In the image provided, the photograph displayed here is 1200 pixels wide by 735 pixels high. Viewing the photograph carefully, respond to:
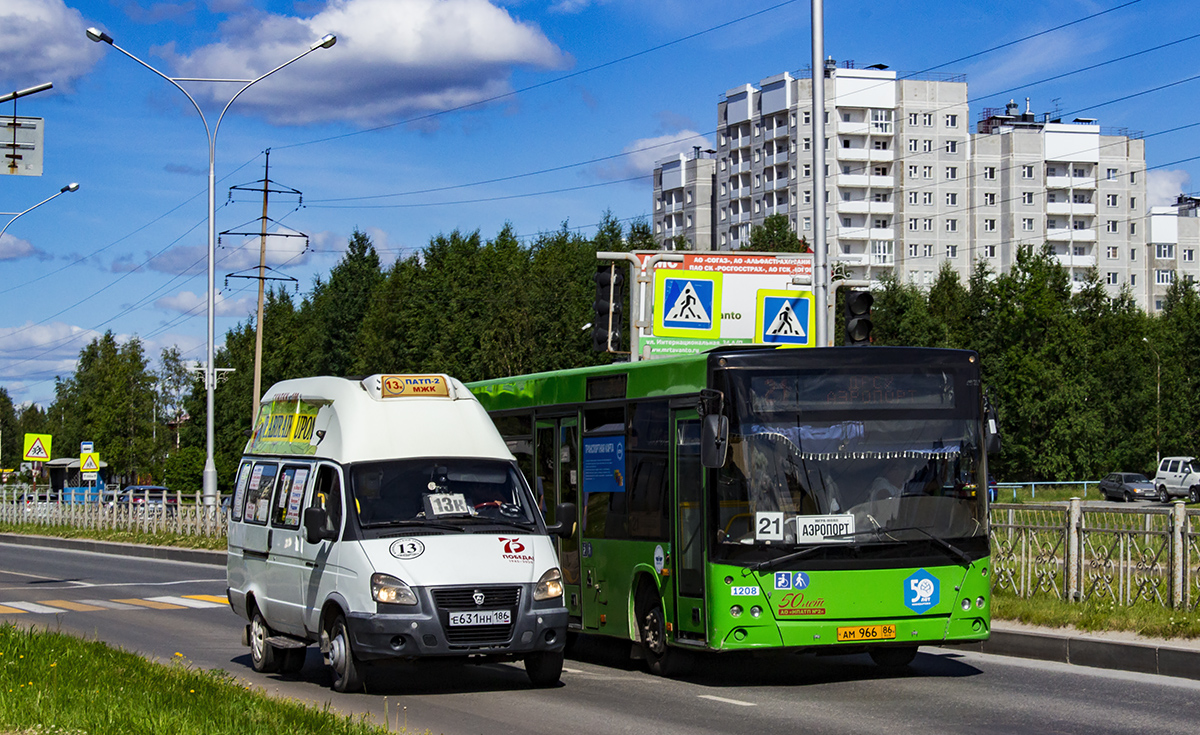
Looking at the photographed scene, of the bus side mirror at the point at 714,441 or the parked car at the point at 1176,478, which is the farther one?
the parked car at the point at 1176,478

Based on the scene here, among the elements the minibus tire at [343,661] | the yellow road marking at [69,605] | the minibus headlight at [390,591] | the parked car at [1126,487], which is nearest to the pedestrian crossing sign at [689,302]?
the yellow road marking at [69,605]

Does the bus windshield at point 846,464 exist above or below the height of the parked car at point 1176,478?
above

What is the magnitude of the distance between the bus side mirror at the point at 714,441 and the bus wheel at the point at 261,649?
4381 mm

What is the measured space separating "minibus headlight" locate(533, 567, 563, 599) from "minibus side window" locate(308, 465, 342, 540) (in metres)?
1.67

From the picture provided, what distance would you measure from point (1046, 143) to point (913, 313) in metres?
45.6

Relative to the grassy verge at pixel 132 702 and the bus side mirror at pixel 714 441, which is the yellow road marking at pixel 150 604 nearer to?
the grassy verge at pixel 132 702

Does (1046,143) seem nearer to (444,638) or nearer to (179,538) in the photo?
(179,538)

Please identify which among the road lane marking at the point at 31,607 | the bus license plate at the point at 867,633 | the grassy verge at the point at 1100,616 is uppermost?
the bus license plate at the point at 867,633

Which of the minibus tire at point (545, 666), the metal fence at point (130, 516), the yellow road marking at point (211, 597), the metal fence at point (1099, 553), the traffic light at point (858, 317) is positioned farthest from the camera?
the metal fence at point (130, 516)

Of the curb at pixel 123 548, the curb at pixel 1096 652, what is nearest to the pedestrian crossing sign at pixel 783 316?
the curb at pixel 123 548

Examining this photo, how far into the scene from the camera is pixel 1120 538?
15.1 metres

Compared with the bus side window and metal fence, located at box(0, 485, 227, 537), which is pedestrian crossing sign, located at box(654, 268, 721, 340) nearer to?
metal fence, located at box(0, 485, 227, 537)

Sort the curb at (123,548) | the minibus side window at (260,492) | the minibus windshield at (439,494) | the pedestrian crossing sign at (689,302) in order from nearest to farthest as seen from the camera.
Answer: the minibus windshield at (439,494)
the minibus side window at (260,492)
the pedestrian crossing sign at (689,302)
the curb at (123,548)

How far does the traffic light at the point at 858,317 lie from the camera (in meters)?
20.0
